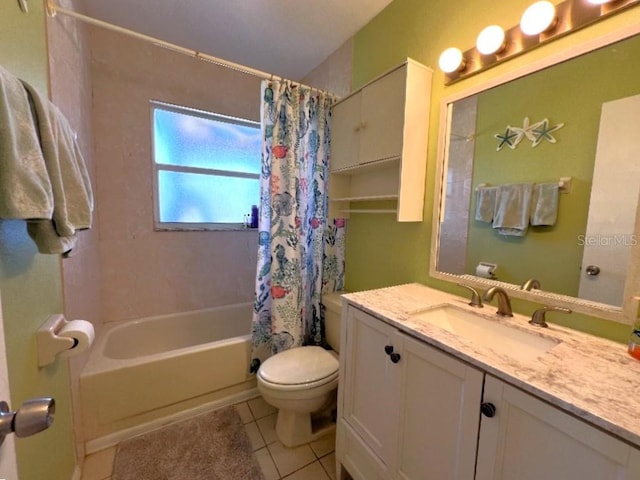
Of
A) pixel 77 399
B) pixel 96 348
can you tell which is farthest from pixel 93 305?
pixel 77 399

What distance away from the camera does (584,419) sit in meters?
0.54

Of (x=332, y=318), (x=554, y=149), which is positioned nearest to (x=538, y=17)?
(x=554, y=149)

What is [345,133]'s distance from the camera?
1718mm

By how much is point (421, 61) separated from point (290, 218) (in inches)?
45.4

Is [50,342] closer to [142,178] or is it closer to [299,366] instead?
[299,366]

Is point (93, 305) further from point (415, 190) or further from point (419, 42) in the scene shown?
point (419, 42)

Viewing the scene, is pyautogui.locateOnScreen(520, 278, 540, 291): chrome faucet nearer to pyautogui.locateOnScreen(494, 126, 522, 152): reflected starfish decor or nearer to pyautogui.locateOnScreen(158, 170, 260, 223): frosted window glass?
pyautogui.locateOnScreen(494, 126, 522, 152): reflected starfish decor

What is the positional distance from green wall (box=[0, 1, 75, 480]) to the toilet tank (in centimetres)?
136

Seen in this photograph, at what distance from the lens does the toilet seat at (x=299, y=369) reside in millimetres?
1378

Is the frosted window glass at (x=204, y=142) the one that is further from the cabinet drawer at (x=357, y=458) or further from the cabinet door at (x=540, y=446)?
the cabinet door at (x=540, y=446)

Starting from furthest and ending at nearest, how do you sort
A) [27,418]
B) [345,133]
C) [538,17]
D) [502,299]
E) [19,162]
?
[345,133] < [502,299] < [538,17] < [19,162] < [27,418]

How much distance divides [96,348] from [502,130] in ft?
8.32

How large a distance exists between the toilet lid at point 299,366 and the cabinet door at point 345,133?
120cm

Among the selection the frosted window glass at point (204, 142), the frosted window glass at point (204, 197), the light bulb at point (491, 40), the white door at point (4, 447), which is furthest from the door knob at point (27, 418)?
the frosted window glass at point (204, 142)
